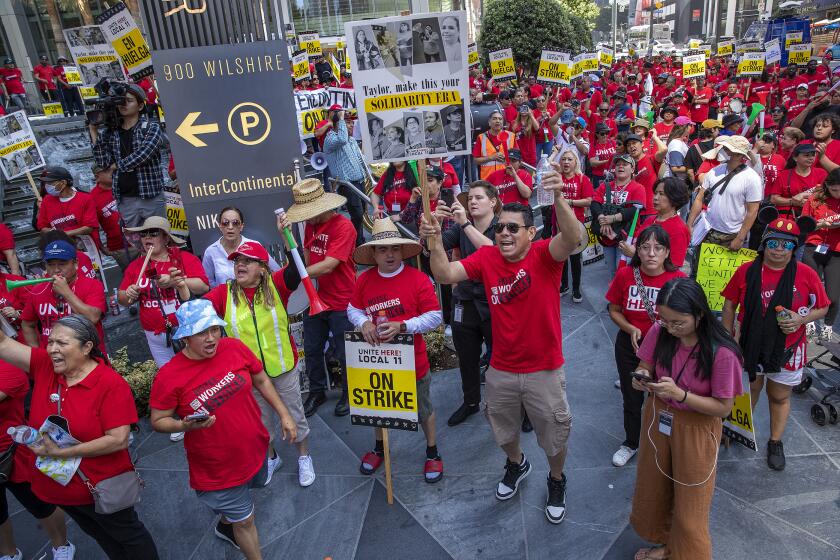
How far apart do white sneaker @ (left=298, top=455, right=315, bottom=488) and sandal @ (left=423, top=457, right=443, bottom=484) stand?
3.14 feet

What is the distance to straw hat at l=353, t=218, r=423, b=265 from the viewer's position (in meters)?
4.14

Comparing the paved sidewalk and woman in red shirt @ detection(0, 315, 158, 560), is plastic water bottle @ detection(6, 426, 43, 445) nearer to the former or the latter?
woman in red shirt @ detection(0, 315, 158, 560)

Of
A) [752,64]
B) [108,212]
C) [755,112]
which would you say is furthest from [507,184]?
[752,64]

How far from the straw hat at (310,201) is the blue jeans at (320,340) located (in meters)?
0.96

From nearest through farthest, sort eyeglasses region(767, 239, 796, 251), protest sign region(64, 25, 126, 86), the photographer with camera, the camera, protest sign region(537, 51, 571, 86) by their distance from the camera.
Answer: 1. eyeglasses region(767, 239, 796, 251)
2. the camera
3. the photographer with camera
4. protest sign region(64, 25, 126, 86)
5. protest sign region(537, 51, 571, 86)

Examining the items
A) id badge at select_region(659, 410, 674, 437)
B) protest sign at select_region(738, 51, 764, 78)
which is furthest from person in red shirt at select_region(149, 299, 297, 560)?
protest sign at select_region(738, 51, 764, 78)

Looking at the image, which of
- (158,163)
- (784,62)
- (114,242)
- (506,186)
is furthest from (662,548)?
(784,62)

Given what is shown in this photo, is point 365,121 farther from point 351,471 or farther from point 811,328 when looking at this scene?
point 811,328

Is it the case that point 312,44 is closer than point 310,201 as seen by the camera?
No

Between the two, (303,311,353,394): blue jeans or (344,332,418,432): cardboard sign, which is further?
(303,311,353,394): blue jeans

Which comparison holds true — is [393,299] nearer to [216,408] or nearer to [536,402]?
[536,402]

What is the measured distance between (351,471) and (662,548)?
2.46 m

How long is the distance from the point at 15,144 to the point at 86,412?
6.59 m

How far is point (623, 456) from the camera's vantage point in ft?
15.3
